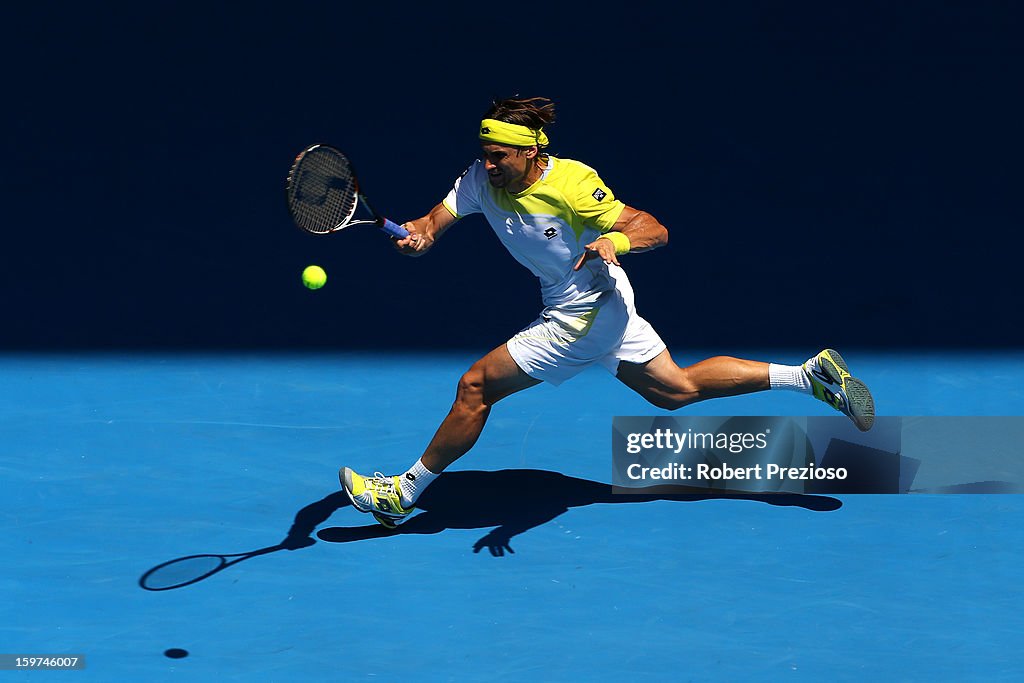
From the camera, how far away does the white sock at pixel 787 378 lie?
852 centimetres

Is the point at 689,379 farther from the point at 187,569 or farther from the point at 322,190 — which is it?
the point at 187,569

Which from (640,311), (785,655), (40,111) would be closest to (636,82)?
(640,311)

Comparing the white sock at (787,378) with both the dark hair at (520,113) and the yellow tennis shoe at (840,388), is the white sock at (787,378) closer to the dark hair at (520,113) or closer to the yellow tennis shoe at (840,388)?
the yellow tennis shoe at (840,388)

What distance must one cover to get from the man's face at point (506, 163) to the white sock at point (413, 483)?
1.21 m

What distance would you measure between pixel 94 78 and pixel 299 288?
2.27 m

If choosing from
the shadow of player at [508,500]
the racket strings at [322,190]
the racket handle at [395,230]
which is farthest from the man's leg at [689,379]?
the racket strings at [322,190]

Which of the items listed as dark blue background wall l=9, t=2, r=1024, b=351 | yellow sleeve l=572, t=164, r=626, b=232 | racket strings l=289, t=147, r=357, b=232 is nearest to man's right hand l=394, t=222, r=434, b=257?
racket strings l=289, t=147, r=357, b=232

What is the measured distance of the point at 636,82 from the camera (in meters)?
11.7

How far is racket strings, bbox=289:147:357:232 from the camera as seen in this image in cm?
811

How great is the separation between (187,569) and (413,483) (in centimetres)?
98

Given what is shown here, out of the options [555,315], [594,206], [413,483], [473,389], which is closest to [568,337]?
[555,315]

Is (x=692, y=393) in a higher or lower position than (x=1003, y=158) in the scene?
lower

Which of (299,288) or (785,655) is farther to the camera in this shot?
(299,288)

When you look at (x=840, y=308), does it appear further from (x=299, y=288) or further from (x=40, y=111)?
(x=40, y=111)
